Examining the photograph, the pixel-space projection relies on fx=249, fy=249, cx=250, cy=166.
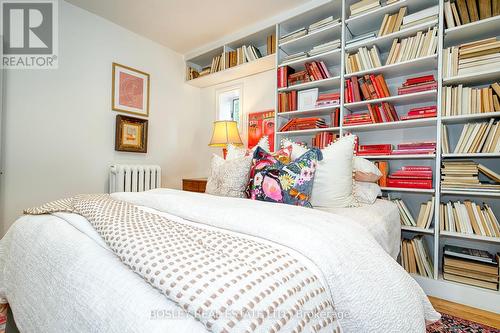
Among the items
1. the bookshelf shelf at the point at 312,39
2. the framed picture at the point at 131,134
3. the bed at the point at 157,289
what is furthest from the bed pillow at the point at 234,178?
the framed picture at the point at 131,134

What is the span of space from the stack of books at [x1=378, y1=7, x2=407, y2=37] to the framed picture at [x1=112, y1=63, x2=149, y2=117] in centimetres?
263

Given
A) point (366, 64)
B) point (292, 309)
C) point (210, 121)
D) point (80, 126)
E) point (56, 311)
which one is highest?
point (366, 64)

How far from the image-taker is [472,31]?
5.95ft

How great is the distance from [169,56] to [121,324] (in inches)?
139

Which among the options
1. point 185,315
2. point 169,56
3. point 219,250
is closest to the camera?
point 185,315

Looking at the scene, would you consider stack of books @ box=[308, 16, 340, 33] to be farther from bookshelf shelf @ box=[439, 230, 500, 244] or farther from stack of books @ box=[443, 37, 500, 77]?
bookshelf shelf @ box=[439, 230, 500, 244]

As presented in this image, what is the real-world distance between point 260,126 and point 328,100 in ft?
3.07

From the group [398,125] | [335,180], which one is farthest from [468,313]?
[398,125]

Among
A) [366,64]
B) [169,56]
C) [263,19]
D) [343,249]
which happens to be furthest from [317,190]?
[169,56]

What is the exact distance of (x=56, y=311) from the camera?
0.65 meters

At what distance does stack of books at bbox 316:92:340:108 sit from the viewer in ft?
7.62

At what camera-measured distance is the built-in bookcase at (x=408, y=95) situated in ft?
5.95

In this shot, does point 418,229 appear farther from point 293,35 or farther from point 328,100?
point 293,35

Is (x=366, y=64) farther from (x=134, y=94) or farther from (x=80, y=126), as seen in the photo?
(x=80, y=126)
